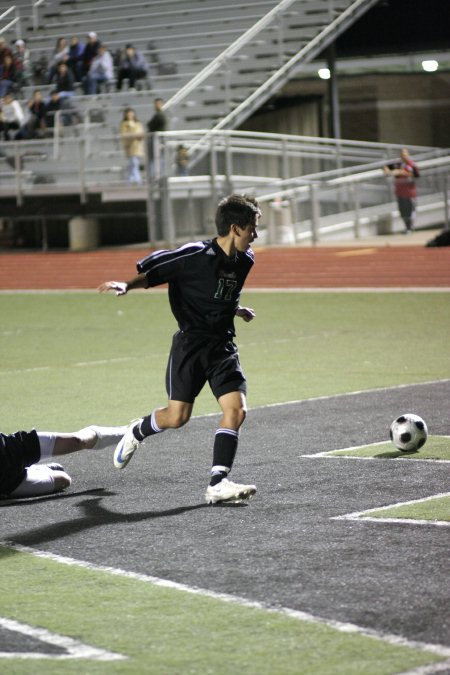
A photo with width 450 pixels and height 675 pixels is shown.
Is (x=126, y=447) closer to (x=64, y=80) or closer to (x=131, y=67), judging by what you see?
(x=131, y=67)

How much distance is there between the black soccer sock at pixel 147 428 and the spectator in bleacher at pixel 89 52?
26.0 metres

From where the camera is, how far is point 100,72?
31.6 metres

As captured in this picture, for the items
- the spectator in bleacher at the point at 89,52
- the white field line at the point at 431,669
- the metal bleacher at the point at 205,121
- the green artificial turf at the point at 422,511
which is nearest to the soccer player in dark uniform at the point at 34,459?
the green artificial turf at the point at 422,511

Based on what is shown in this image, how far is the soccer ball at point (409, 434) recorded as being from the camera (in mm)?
8367

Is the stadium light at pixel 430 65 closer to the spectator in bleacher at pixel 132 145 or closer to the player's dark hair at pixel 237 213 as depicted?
the spectator in bleacher at pixel 132 145

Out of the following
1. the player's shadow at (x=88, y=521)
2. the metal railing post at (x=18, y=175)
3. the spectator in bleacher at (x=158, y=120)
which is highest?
the spectator in bleacher at (x=158, y=120)

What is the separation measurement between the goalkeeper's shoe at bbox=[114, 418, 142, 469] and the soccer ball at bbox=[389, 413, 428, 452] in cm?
185

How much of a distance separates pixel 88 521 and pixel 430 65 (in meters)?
32.6

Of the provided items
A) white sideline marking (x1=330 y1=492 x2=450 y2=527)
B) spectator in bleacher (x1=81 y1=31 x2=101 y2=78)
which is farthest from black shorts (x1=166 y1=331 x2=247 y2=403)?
spectator in bleacher (x1=81 y1=31 x2=101 y2=78)

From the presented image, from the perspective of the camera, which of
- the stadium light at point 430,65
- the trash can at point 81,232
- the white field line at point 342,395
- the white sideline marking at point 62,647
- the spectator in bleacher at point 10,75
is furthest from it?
the stadium light at point 430,65

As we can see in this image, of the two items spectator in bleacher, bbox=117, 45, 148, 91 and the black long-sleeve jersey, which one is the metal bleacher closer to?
spectator in bleacher, bbox=117, 45, 148, 91

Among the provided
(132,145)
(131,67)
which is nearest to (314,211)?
(132,145)

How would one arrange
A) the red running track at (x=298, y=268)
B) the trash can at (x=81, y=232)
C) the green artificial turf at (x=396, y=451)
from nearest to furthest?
the green artificial turf at (x=396, y=451), the red running track at (x=298, y=268), the trash can at (x=81, y=232)

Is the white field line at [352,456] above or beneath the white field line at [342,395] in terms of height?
above
